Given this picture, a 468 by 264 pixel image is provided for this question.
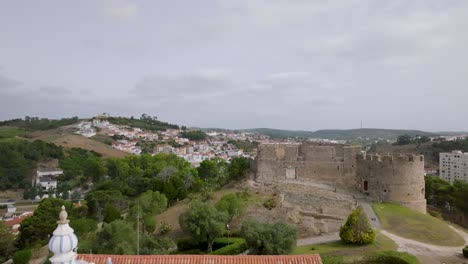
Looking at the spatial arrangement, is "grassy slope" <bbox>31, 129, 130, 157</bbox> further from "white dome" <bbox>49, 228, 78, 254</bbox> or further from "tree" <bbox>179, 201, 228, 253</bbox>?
"white dome" <bbox>49, 228, 78, 254</bbox>

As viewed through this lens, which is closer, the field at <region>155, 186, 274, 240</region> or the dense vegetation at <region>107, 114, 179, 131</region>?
the field at <region>155, 186, 274, 240</region>

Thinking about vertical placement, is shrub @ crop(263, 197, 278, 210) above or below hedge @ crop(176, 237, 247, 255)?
above

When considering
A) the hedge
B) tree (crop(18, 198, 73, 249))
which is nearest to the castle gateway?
the hedge

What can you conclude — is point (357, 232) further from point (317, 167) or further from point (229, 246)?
point (317, 167)

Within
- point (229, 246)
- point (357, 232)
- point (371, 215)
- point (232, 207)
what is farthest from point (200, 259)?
point (371, 215)

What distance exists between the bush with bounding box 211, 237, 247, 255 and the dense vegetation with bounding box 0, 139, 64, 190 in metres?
58.8

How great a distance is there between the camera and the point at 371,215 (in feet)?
85.0

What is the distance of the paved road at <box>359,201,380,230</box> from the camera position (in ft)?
79.2

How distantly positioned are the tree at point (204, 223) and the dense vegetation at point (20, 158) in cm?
5780

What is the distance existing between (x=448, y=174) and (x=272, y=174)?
63901 millimetres

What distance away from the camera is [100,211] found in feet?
126

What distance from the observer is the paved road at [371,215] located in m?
24.1

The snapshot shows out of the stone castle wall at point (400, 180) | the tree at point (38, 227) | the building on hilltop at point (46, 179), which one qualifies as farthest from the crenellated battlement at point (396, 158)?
the building on hilltop at point (46, 179)

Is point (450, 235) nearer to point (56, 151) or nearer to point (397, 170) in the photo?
point (397, 170)
